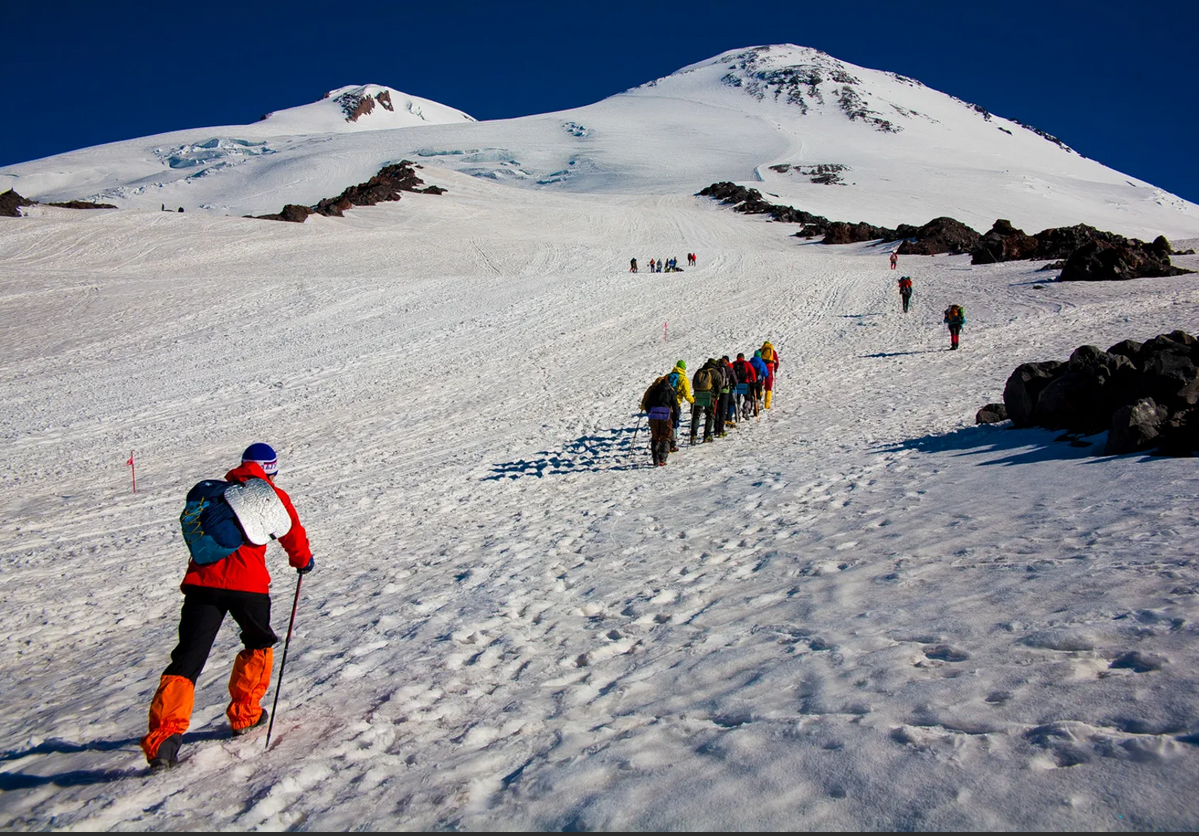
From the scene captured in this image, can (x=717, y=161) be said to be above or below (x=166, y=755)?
above

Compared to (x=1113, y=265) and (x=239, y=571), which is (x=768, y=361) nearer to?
(x=239, y=571)

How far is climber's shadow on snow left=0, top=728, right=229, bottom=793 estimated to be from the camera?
150 inches

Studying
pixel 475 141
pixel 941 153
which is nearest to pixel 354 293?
pixel 475 141

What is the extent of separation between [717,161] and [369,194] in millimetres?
55556

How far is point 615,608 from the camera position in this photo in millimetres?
5801

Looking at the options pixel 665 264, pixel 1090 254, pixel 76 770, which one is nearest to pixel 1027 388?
pixel 76 770

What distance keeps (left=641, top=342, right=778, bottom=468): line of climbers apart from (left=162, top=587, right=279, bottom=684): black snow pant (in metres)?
8.49

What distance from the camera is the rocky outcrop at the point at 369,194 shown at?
50094mm

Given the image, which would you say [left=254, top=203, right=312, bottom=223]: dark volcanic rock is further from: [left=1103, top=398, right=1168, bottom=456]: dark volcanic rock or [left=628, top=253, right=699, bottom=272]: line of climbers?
[left=1103, top=398, right=1168, bottom=456]: dark volcanic rock

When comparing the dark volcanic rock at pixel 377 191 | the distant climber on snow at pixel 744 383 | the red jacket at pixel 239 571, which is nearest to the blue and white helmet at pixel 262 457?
the red jacket at pixel 239 571

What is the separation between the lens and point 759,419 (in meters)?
15.4

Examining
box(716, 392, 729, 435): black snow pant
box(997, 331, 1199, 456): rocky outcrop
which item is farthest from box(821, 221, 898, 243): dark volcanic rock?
box(997, 331, 1199, 456): rocky outcrop

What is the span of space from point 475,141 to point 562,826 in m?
116

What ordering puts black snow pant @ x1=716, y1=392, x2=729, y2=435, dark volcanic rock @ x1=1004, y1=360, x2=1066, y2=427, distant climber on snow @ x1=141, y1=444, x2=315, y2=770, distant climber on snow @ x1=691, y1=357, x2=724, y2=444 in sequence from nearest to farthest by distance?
distant climber on snow @ x1=141, y1=444, x2=315, y2=770 → dark volcanic rock @ x1=1004, y1=360, x2=1066, y2=427 → distant climber on snow @ x1=691, y1=357, x2=724, y2=444 → black snow pant @ x1=716, y1=392, x2=729, y2=435
